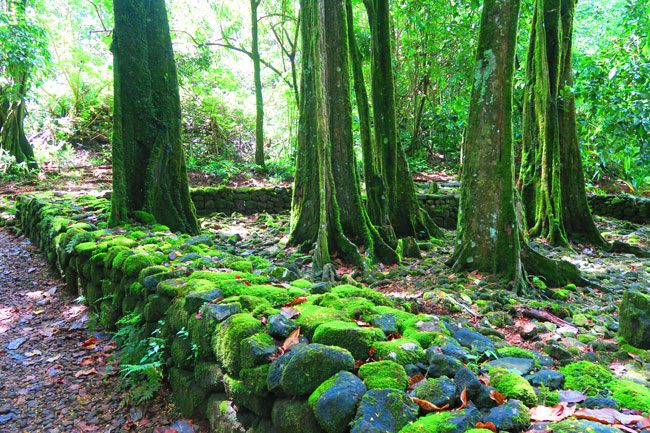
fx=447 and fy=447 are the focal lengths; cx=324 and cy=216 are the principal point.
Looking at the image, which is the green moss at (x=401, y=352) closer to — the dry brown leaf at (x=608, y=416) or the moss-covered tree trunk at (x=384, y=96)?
the dry brown leaf at (x=608, y=416)

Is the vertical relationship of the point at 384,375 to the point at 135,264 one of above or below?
below

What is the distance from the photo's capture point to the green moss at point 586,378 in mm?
2156

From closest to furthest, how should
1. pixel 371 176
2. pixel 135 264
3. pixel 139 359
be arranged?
pixel 139 359
pixel 135 264
pixel 371 176

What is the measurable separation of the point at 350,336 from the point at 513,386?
82cm

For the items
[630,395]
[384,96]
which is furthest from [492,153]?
[630,395]

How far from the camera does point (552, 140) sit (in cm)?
862

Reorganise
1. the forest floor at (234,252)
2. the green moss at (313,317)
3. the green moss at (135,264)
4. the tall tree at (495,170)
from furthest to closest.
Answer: the tall tree at (495,170)
the green moss at (135,264)
the forest floor at (234,252)
the green moss at (313,317)

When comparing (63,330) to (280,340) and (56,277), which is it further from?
(280,340)

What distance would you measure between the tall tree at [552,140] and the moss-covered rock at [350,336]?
7.20 meters

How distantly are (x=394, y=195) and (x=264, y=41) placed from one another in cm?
1416

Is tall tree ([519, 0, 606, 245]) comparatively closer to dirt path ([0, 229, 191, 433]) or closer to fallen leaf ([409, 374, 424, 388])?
fallen leaf ([409, 374, 424, 388])

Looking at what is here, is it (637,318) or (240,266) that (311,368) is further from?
(637,318)

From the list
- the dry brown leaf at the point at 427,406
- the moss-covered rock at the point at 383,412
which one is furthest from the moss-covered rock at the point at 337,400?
→ the dry brown leaf at the point at 427,406

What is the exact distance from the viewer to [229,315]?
295cm
